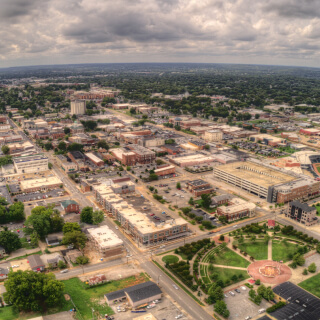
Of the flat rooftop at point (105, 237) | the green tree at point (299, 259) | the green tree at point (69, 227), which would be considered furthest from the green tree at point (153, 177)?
the green tree at point (299, 259)

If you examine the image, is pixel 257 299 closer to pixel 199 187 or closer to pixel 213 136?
pixel 199 187

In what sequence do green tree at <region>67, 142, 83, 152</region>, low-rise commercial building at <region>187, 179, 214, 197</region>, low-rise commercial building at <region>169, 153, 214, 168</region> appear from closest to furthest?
low-rise commercial building at <region>187, 179, 214, 197</region> < low-rise commercial building at <region>169, 153, 214, 168</region> < green tree at <region>67, 142, 83, 152</region>

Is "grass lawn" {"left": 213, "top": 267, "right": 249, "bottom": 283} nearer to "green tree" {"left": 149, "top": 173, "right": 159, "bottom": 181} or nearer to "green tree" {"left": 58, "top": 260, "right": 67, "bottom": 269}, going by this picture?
"green tree" {"left": 58, "top": 260, "right": 67, "bottom": 269}

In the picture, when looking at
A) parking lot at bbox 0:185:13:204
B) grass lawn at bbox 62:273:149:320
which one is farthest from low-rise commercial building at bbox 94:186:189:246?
parking lot at bbox 0:185:13:204

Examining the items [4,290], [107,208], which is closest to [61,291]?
[4,290]

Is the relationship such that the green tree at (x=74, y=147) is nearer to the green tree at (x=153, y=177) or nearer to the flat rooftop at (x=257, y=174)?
the green tree at (x=153, y=177)

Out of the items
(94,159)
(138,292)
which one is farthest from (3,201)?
(138,292)

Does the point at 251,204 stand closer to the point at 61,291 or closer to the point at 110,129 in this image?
the point at 61,291
